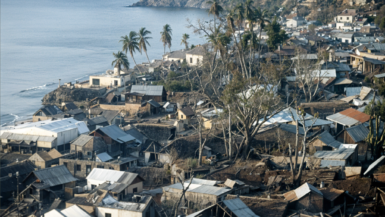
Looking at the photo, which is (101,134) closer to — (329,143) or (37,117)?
(37,117)

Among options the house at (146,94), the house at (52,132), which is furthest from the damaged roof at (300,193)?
the house at (146,94)

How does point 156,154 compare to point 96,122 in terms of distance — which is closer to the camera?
point 156,154

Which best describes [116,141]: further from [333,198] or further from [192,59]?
[192,59]

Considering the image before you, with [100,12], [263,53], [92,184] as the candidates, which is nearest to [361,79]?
[263,53]

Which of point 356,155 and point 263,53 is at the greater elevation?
point 263,53

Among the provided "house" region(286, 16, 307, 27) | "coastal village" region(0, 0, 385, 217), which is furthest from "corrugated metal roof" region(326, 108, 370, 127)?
"house" region(286, 16, 307, 27)

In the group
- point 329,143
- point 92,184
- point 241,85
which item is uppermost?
point 241,85

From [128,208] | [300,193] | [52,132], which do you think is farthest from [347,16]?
[128,208]
